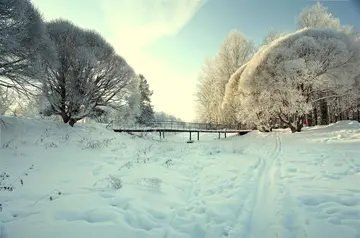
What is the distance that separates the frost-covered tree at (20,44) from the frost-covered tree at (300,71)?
19786 millimetres

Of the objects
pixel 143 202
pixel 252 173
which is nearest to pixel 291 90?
pixel 252 173

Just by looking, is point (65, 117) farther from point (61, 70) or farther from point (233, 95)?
point (233, 95)

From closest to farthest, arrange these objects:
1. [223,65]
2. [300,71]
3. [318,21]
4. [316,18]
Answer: [300,71]
[318,21]
[316,18]
[223,65]

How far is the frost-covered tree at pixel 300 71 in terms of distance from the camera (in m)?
21.7

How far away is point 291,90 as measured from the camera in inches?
894

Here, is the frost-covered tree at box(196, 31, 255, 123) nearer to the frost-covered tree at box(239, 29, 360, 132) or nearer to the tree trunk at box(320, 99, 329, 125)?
the frost-covered tree at box(239, 29, 360, 132)

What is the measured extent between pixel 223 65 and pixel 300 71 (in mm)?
15626

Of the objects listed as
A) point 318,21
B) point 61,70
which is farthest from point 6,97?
point 318,21

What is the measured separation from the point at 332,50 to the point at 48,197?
24.8 m

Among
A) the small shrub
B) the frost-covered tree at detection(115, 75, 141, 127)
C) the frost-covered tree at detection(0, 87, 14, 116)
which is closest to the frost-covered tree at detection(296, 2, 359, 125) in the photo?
the frost-covered tree at detection(115, 75, 141, 127)

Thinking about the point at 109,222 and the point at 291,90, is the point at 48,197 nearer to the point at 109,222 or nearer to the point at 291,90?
the point at 109,222

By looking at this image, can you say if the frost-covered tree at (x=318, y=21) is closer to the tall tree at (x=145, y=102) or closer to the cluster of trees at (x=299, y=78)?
the cluster of trees at (x=299, y=78)

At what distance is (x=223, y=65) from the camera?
121 feet

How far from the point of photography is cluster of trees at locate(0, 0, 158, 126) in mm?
12000
